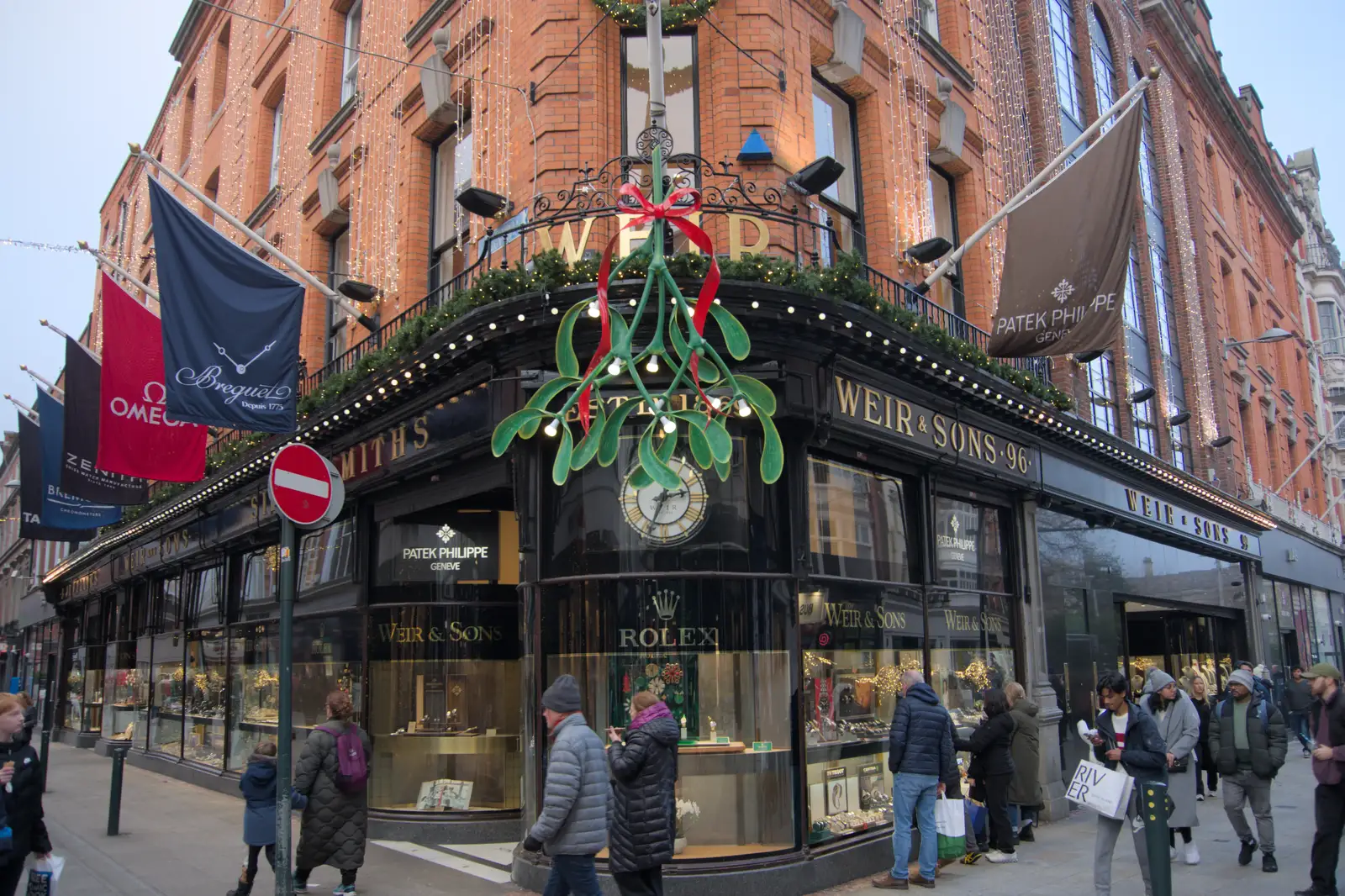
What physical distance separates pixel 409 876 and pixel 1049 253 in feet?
28.0

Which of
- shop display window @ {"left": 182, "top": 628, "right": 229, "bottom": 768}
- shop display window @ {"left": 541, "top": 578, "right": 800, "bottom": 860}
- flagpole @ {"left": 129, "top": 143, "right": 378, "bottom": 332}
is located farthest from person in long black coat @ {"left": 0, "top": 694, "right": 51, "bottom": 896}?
shop display window @ {"left": 182, "top": 628, "right": 229, "bottom": 768}

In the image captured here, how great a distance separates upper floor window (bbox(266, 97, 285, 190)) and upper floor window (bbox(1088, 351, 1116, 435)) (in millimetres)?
14868

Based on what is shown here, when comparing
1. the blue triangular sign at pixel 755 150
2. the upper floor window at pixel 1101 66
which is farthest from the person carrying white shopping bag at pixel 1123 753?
the upper floor window at pixel 1101 66

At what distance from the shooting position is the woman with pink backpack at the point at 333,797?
786 cm

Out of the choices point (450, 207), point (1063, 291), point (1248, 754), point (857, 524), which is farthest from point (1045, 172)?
point (450, 207)

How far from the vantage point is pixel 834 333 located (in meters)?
9.28

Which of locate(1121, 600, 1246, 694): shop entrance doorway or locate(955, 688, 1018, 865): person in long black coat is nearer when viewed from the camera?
locate(955, 688, 1018, 865): person in long black coat

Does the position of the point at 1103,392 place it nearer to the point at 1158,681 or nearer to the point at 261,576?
the point at 1158,681

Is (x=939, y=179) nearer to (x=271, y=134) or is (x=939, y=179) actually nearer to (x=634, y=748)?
(x=634, y=748)

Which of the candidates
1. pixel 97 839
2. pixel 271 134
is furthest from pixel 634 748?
pixel 271 134

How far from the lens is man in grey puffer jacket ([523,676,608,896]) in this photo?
5734 mm

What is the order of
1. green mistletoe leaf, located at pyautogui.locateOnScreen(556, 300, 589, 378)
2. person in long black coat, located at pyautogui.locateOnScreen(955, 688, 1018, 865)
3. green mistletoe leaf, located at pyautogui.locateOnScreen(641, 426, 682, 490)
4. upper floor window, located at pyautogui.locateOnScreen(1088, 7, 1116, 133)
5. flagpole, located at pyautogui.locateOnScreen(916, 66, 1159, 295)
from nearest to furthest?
green mistletoe leaf, located at pyautogui.locateOnScreen(641, 426, 682, 490) → green mistletoe leaf, located at pyautogui.locateOnScreen(556, 300, 589, 378) → person in long black coat, located at pyautogui.locateOnScreen(955, 688, 1018, 865) → flagpole, located at pyautogui.locateOnScreen(916, 66, 1159, 295) → upper floor window, located at pyautogui.locateOnScreen(1088, 7, 1116, 133)

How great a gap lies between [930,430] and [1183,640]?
13814mm

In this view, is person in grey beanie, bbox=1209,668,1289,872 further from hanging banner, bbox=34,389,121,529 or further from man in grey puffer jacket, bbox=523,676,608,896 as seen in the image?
hanging banner, bbox=34,389,121,529
